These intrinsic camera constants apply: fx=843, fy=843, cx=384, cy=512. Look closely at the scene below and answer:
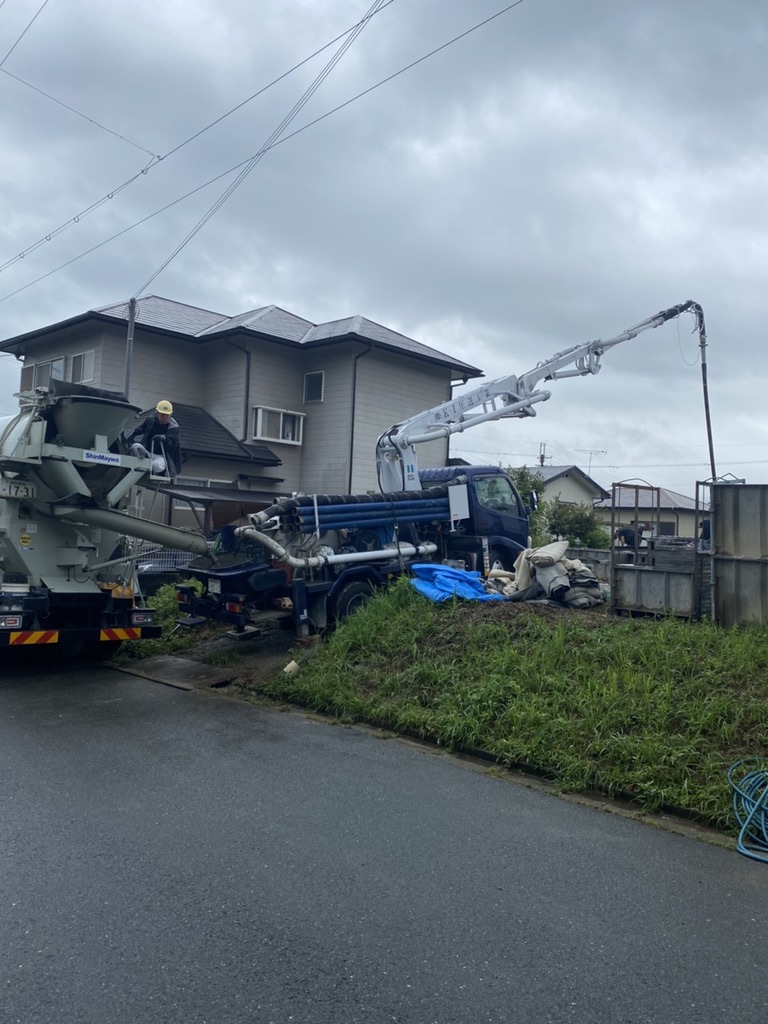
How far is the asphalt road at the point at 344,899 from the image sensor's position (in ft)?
11.5

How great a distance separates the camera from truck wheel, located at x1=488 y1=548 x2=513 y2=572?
14117 millimetres

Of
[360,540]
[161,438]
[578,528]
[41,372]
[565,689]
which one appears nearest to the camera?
[565,689]

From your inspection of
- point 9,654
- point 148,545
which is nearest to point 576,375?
point 148,545

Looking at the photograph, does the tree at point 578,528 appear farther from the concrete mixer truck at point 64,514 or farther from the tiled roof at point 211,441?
the concrete mixer truck at point 64,514

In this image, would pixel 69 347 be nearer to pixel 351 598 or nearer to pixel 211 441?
pixel 211 441

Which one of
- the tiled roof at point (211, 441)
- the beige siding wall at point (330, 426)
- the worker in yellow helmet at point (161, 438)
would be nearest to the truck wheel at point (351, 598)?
the worker in yellow helmet at point (161, 438)

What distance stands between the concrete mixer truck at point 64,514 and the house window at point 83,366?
37.9ft

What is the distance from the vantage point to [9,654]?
11.4 metres

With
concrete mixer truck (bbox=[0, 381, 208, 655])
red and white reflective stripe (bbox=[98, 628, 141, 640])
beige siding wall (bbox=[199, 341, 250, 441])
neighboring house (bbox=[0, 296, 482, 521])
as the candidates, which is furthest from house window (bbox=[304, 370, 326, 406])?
red and white reflective stripe (bbox=[98, 628, 141, 640])

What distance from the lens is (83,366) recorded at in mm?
21734

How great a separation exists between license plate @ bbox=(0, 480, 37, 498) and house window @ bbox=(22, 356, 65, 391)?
43.5ft

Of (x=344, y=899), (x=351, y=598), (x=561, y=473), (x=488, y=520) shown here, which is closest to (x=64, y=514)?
(x=351, y=598)

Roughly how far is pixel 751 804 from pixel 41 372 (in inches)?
875

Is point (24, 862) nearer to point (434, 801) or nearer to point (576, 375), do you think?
point (434, 801)
